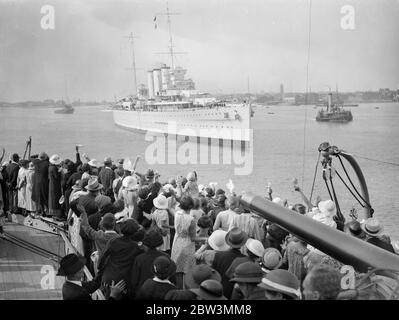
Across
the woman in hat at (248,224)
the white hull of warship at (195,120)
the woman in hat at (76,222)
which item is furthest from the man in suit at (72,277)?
the white hull of warship at (195,120)

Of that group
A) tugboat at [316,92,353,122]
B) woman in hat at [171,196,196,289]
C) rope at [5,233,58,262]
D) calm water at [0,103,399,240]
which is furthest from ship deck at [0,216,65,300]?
tugboat at [316,92,353,122]

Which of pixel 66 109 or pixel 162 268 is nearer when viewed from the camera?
pixel 162 268

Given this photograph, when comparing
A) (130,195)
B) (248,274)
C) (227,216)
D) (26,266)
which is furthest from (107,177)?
(248,274)

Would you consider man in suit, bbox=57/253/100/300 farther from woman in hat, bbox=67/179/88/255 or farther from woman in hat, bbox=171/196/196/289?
woman in hat, bbox=67/179/88/255

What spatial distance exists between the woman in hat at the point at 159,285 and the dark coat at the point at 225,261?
1.92 feet

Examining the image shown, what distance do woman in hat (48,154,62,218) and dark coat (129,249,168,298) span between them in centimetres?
385

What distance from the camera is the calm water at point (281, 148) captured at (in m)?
32.8

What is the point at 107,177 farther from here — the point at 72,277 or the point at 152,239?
the point at 72,277

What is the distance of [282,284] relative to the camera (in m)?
2.73

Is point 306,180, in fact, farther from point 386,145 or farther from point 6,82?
point 6,82

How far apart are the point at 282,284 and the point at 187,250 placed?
6.50 feet

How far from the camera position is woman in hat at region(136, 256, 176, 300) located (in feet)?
9.98
